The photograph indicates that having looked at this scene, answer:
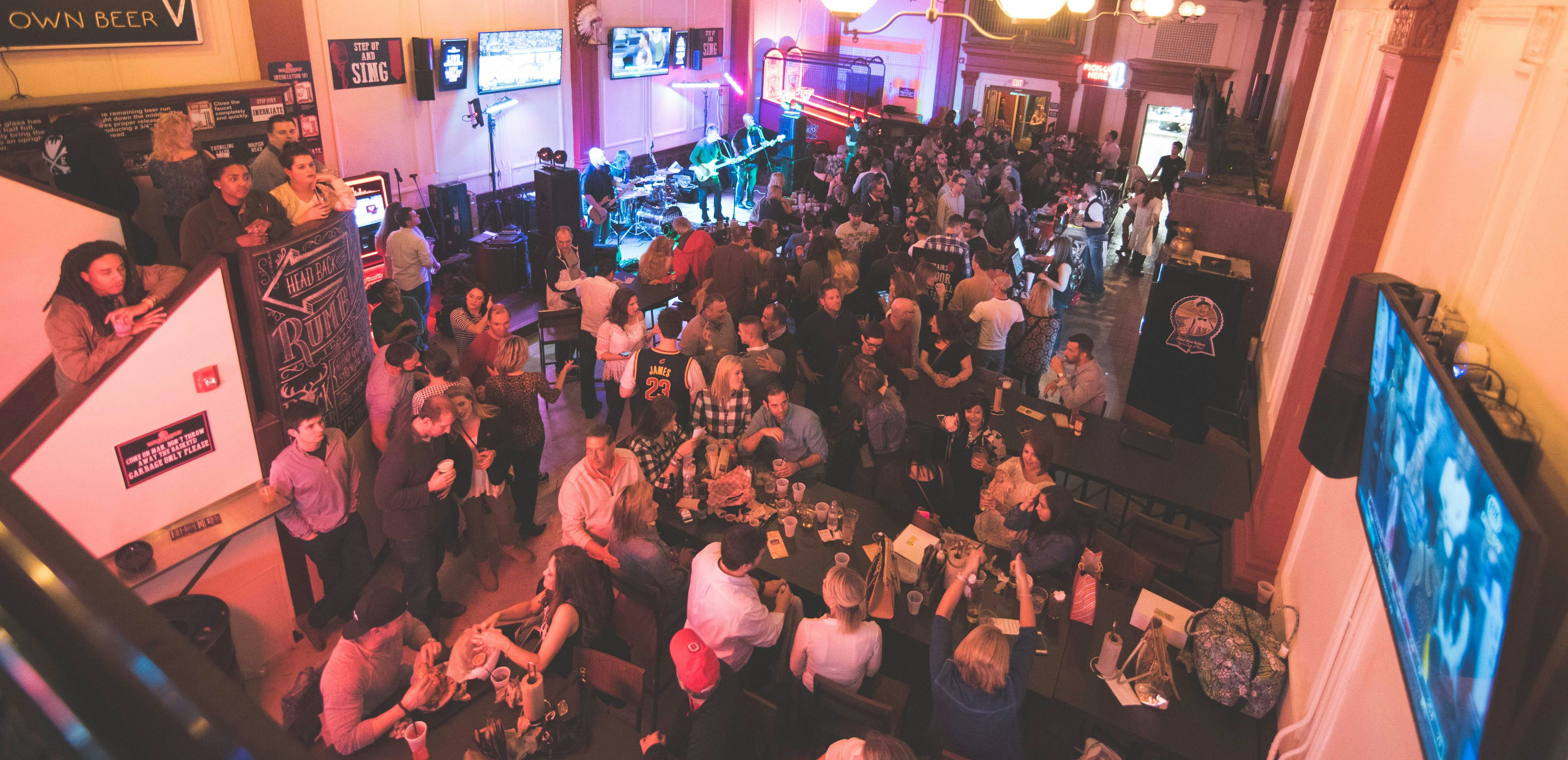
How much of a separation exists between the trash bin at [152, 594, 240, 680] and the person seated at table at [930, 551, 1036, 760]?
3.18m

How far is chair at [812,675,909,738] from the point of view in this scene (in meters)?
3.22

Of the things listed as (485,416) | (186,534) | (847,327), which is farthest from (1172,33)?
(186,534)

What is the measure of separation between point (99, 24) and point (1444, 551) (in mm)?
8390

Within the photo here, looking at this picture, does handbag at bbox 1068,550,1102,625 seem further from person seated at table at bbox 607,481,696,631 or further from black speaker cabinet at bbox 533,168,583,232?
black speaker cabinet at bbox 533,168,583,232

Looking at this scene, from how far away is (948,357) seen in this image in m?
5.92

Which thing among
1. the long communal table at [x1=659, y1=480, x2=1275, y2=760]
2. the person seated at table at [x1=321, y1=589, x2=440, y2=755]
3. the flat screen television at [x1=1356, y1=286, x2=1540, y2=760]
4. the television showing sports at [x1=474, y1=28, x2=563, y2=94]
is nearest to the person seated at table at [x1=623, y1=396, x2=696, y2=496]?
the long communal table at [x1=659, y1=480, x2=1275, y2=760]

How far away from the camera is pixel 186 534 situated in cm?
395

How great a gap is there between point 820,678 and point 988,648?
682 millimetres

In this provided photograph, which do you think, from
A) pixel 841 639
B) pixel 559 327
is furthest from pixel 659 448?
pixel 559 327

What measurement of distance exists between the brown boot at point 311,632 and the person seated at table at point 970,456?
11.5 feet

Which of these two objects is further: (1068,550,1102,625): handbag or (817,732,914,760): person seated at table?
(1068,550,1102,625): handbag

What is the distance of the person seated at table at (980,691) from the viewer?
3.07 meters

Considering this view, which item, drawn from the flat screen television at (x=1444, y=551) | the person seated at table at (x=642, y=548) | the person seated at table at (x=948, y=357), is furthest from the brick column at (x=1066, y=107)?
the flat screen television at (x=1444, y=551)

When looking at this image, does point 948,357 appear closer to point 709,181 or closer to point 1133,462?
point 1133,462
